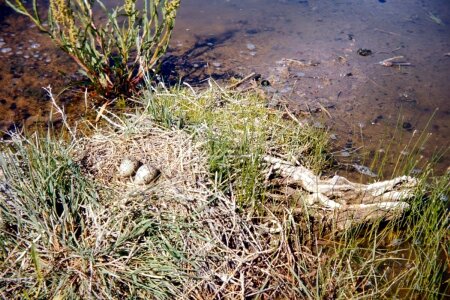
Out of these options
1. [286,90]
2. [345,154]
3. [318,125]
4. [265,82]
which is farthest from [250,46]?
[345,154]

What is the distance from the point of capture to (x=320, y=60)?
4391 millimetres

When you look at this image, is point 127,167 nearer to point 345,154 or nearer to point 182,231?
point 182,231

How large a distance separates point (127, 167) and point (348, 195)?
1538 millimetres

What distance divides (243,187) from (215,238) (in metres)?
0.41

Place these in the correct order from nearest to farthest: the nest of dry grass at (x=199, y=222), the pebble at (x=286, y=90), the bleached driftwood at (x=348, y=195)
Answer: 1. the nest of dry grass at (x=199, y=222)
2. the bleached driftwood at (x=348, y=195)
3. the pebble at (x=286, y=90)

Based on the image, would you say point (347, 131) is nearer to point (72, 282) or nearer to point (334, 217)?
point (334, 217)

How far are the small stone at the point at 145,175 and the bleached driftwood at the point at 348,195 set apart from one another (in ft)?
2.69

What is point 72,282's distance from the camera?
192cm

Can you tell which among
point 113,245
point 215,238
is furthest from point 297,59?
point 113,245

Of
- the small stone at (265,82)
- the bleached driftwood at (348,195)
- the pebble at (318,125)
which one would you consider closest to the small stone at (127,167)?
the bleached driftwood at (348,195)

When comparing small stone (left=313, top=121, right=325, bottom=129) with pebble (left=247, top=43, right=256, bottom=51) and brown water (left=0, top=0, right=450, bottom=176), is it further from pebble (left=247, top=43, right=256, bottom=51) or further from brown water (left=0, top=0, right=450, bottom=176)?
pebble (left=247, top=43, right=256, bottom=51)

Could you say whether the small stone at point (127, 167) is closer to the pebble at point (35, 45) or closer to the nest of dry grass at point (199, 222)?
the nest of dry grass at point (199, 222)

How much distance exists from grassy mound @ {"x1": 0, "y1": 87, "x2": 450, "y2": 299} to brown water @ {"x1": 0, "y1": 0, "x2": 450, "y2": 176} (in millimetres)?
988

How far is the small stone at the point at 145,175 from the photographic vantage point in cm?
238
